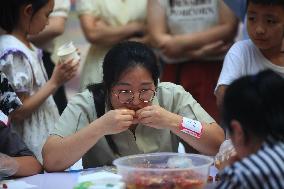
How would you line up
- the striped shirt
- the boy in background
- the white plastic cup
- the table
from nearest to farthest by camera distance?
1. the striped shirt
2. the table
3. the boy in background
4. the white plastic cup

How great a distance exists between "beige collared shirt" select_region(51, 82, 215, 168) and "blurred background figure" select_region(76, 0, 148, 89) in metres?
1.01

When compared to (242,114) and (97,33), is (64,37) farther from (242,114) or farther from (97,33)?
(242,114)

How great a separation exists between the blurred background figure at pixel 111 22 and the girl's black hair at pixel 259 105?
1864 mm

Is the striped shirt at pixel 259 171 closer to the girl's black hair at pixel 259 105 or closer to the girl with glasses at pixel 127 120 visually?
the girl's black hair at pixel 259 105

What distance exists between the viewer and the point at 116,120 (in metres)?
2.04

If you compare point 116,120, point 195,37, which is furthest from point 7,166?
point 195,37

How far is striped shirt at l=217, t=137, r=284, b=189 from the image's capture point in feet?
4.48

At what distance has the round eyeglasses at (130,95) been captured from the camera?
2117mm

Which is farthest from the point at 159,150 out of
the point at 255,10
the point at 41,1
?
the point at 41,1

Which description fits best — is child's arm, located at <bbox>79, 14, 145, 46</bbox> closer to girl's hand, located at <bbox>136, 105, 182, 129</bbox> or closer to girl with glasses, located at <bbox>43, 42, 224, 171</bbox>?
girl with glasses, located at <bbox>43, 42, 224, 171</bbox>

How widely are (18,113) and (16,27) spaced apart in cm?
47

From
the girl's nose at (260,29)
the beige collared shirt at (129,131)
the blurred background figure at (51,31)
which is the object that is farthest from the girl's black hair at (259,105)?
the blurred background figure at (51,31)

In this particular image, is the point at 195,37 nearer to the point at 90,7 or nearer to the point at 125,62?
the point at 90,7

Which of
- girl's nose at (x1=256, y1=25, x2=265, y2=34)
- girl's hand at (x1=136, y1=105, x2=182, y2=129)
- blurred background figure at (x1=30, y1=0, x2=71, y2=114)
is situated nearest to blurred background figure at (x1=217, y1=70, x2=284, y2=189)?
girl's hand at (x1=136, y1=105, x2=182, y2=129)
